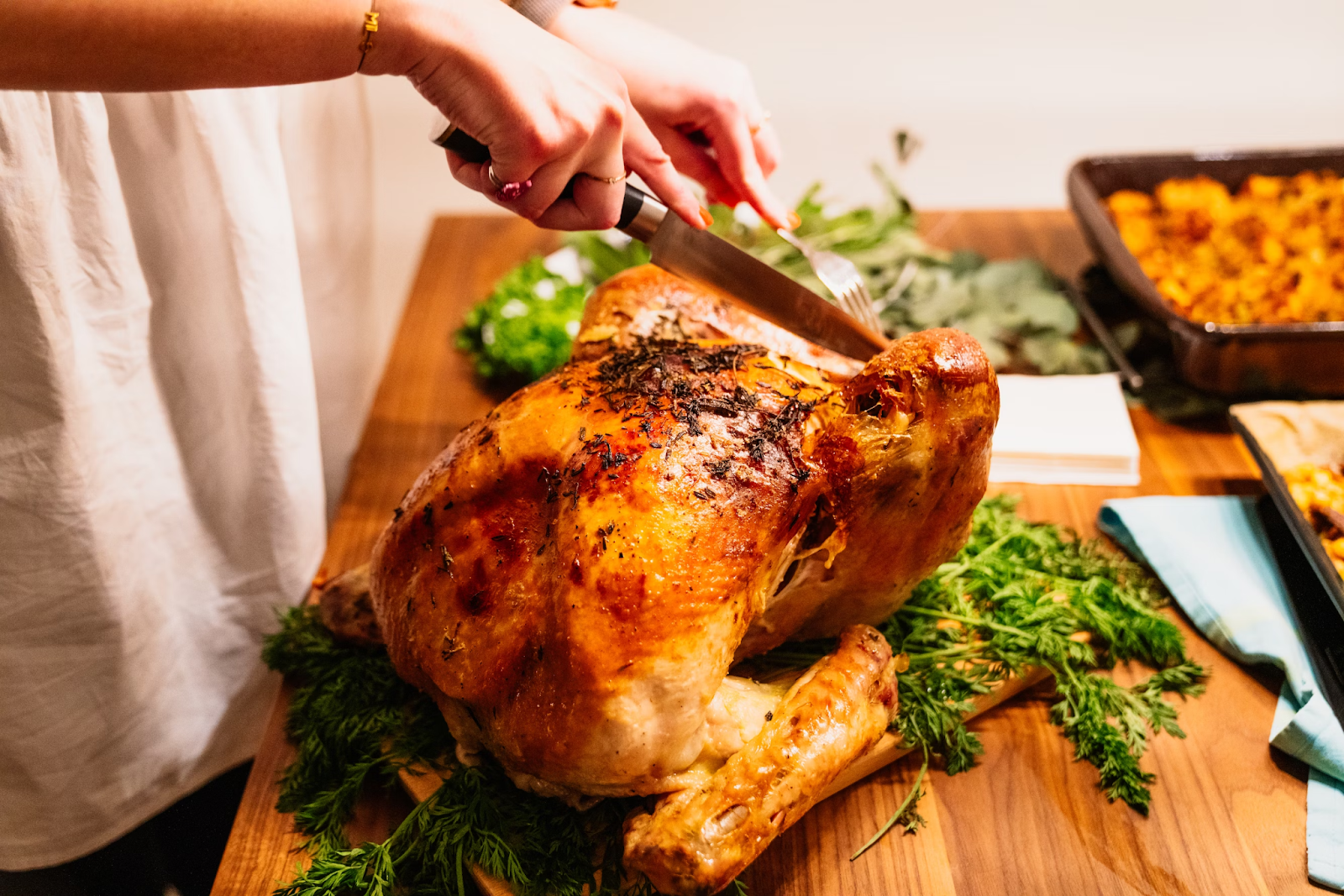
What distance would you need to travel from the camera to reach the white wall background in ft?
12.3

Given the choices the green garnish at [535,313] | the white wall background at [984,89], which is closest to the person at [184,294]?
the green garnish at [535,313]

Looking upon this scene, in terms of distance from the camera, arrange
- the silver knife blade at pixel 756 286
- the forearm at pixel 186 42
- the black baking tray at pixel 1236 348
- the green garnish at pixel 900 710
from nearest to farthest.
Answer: the forearm at pixel 186 42
the green garnish at pixel 900 710
the silver knife blade at pixel 756 286
the black baking tray at pixel 1236 348

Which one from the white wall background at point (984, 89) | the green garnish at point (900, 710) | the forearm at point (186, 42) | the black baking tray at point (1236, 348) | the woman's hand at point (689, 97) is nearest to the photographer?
the forearm at point (186, 42)

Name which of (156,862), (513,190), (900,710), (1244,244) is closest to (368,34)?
(513,190)

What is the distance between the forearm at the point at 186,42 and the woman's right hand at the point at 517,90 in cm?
2

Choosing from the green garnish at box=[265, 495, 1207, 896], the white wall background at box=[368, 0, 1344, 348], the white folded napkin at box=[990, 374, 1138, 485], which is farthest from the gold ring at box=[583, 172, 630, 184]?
the white wall background at box=[368, 0, 1344, 348]

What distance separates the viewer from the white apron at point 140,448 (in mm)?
1349

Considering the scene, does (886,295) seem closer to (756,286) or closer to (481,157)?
(756,286)

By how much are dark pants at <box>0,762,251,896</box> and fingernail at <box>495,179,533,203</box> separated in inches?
46.7

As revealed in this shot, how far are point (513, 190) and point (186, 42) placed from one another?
0.43 metres

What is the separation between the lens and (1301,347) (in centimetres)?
196

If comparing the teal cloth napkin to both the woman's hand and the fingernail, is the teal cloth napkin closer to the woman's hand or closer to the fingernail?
the woman's hand

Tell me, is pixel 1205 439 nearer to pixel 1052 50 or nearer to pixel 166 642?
pixel 166 642

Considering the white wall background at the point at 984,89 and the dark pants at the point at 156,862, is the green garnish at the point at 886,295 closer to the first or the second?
the dark pants at the point at 156,862
